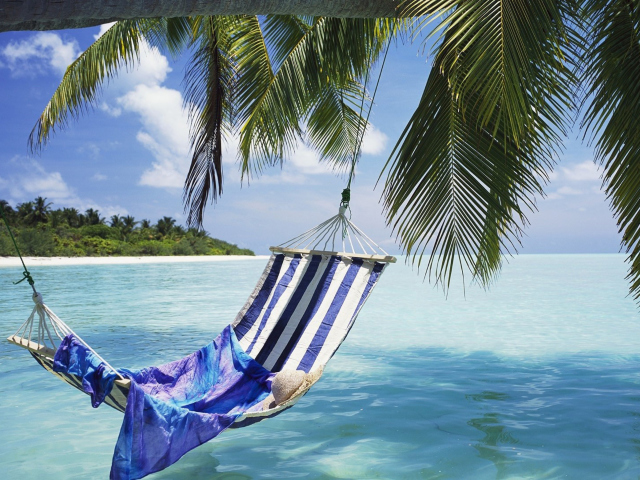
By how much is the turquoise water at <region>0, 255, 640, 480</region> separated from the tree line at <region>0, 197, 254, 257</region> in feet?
44.0

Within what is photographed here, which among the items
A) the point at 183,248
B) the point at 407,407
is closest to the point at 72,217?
the point at 183,248

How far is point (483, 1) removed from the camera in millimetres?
2295

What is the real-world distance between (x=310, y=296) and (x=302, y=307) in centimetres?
7

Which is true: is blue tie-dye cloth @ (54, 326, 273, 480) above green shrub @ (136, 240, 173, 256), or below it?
below

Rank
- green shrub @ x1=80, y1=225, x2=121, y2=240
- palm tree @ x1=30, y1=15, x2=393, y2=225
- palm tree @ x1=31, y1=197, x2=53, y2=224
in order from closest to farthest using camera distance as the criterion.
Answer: palm tree @ x1=30, y1=15, x2=393, y2=225 → palm tree @ x1=31, y1=197, x2=53, y2=224 → green shrub @ x1=80, y1=225, x2=121, y2=240

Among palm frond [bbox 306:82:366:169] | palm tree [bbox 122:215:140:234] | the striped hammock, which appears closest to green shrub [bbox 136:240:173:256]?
palm tree [bbox 122:215:140:234]

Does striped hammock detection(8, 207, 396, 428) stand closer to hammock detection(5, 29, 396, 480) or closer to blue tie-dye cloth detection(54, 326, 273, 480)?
hammock detection(5, 29, 396, 480)

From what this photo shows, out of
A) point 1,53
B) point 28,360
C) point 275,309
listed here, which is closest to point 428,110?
point 275,309

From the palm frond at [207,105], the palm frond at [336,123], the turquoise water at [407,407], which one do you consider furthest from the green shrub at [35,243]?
the palm frond at [207,105]

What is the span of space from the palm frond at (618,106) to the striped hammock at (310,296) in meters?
1.17

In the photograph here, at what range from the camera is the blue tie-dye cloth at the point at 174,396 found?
1.85 meters

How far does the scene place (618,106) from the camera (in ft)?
9.18

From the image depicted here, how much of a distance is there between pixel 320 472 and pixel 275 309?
0.91 metres

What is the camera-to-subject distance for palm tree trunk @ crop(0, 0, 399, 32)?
77.7 inches
